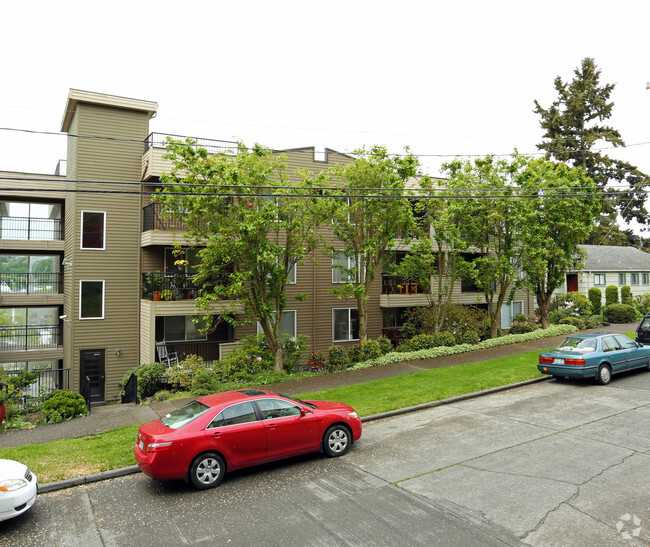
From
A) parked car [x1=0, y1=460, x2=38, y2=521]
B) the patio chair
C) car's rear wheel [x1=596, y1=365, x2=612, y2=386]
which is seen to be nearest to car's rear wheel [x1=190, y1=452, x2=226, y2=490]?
parked car [x1=0, y1=460, x2=38, y2=521]

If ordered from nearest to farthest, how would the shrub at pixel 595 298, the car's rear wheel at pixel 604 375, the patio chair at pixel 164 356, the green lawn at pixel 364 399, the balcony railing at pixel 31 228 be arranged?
the green lawn at pixel 364 399 < the car's rear wheel at pixel 604 375 < the patio chair at pixel 164 356 < the balcony railing at pixel 31 228 < the shrub at pixel 595 298

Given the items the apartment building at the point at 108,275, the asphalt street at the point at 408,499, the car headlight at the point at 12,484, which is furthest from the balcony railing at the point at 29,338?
the car headlight at the point at 12,484

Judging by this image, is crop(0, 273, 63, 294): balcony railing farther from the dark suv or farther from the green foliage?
the green foliage

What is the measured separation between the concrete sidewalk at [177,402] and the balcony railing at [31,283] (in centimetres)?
944

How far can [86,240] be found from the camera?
1950 centimetres

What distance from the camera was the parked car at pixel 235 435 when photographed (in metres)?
7.52

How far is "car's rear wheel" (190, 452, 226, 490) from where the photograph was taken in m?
7.61

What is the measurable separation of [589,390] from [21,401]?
16.5 m

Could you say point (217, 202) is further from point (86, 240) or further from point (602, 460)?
point (602, 460)

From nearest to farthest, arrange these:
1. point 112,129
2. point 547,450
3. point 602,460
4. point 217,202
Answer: point 602,460, point 547,450, point 217,202, point 112,129

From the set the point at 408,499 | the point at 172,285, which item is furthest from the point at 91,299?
the point at 408,499

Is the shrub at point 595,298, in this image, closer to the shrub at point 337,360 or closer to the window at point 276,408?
the shrub at point 337,360

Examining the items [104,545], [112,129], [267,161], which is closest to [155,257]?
[112,129]

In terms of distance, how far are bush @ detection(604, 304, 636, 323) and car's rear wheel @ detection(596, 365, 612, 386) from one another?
59.4ft
